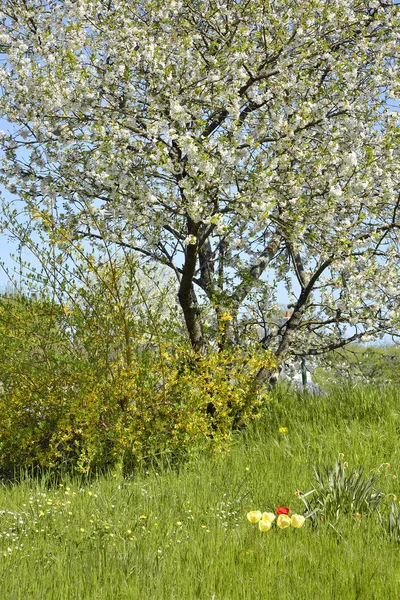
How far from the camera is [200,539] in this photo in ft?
13.0

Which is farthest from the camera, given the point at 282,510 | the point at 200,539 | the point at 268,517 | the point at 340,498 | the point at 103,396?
the point at 103,396

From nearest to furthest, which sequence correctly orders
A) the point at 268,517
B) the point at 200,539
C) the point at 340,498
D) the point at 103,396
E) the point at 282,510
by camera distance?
the point at 268,517
the point at 282,510
the point at 200,539
the point at 340,498
the point at 103,396

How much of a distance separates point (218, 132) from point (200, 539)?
174 inches

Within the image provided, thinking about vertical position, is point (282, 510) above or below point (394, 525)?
above

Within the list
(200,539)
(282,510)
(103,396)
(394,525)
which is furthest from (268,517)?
(103,396)

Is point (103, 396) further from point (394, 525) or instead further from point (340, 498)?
point (394, 525)

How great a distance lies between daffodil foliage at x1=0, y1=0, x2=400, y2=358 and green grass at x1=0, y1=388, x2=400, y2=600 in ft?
6.30

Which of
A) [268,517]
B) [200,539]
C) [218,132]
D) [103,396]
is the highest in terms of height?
[218,132]

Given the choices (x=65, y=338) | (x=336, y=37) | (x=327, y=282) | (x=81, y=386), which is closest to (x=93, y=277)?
(x=65, y=338)

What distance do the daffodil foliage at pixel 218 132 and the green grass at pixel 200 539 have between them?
1.92 metres

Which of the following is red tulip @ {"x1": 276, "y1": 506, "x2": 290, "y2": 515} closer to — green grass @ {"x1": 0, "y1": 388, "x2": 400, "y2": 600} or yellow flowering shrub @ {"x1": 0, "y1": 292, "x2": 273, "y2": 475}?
green grass @ {"x1": 0, "y1": 388, "x2": 400, "y2": 600}

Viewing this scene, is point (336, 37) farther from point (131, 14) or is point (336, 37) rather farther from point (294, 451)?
point (294, 451)

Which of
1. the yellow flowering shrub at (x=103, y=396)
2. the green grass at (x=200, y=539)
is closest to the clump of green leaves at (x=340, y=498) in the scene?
the green grass at (x=200, y=539)

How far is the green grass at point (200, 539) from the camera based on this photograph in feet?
10.9
